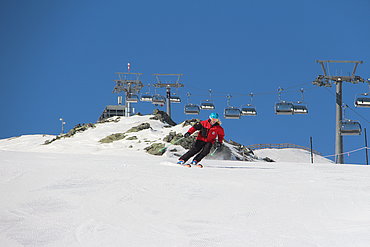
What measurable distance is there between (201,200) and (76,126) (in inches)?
928

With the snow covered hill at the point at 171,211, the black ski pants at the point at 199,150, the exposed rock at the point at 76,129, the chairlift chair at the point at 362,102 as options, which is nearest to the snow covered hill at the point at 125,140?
the exposed rock at the point at 76,129

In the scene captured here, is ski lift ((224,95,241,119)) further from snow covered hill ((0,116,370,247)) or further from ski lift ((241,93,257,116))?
snow covered hill ((0,116,370,247))

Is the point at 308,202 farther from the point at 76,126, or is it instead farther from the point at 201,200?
the point at 76,126

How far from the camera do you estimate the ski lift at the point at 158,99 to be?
91.7 feet

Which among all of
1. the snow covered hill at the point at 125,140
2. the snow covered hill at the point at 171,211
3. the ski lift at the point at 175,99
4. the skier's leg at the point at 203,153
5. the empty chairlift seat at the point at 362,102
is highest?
the ski lift at the point at 175,99

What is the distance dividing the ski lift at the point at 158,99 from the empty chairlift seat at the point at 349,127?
40.2 feet

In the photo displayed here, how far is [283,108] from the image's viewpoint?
2261cm

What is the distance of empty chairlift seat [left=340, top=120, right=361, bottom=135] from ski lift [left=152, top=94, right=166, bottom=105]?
12.3 meters

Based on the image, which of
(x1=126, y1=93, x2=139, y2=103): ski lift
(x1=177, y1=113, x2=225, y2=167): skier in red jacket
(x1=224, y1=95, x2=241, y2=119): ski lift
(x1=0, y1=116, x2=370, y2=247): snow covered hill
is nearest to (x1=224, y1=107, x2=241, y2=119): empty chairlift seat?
(x1=224, y1=95, x2=241, y2=119): ski lift

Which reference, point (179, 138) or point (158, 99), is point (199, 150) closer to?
point (179, 138)

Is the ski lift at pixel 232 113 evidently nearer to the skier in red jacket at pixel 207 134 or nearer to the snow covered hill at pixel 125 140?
the snow covered hill at pixel 125 140

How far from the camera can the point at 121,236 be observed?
2621 mm

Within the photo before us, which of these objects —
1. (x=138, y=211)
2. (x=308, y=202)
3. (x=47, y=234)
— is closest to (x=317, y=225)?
(x=308, y=202)

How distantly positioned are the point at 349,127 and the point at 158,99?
42.4 ft
